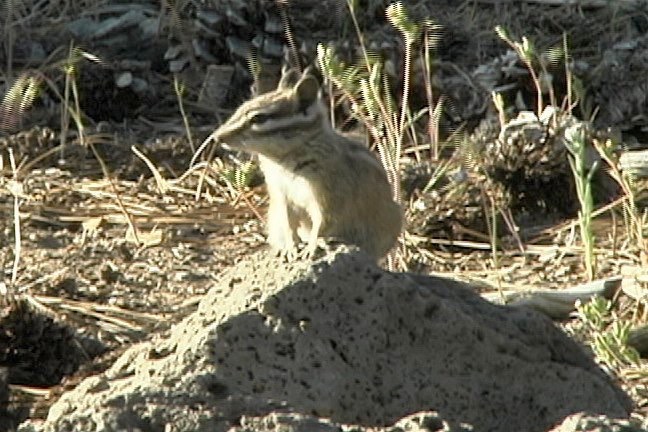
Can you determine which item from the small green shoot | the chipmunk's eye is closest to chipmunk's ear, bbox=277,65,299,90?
the chipmunk's eye

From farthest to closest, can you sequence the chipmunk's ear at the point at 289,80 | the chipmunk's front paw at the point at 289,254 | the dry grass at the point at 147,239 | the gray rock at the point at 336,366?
the dry grass at the point at 147,239, the chipmunk's ear at the point at 289,80, the chipmunk's front paw at the point at 289,254, the gray rock at the point at 336,366

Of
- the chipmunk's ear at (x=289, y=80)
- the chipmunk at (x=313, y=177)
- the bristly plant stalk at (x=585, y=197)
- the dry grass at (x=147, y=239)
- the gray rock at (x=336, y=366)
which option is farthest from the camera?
the dry grass at (x=147, y=239)

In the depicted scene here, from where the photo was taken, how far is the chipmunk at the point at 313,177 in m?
6.57

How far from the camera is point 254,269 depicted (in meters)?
5.05

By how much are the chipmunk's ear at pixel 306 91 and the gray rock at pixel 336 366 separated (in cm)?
163

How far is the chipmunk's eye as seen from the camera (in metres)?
6.46

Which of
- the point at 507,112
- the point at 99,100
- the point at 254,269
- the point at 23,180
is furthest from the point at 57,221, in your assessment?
the point at 254,269

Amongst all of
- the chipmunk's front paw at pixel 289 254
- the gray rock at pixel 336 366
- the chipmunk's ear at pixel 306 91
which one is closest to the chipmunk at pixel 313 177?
the chipmunk's ear at pixel 306 91

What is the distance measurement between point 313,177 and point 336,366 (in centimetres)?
227

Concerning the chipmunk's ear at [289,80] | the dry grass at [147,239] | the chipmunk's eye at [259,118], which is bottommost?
the dry grass at [147,239]

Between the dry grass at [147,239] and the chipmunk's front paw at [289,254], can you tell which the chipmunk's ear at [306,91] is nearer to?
the dry grass at [147,239]

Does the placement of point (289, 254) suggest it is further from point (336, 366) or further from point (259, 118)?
point (259, 118)

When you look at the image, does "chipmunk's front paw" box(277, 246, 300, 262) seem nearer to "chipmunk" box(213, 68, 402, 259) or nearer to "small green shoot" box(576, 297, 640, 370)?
"chipmunk" box(213, 68, 402, 259)

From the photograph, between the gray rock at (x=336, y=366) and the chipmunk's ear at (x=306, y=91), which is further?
the chipmunk's ear at (x=306, y=91)
